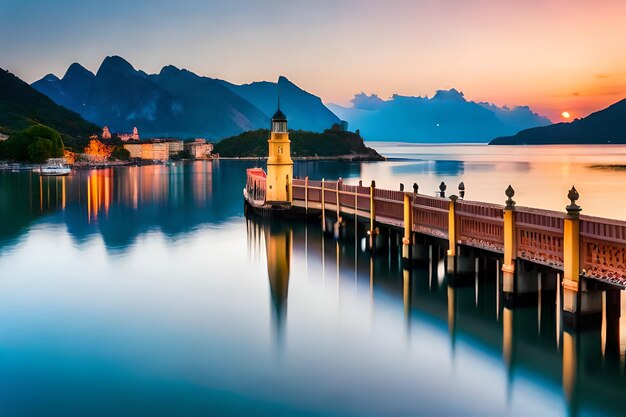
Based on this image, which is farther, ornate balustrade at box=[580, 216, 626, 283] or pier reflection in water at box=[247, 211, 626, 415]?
ornate balustrade at box=[580, 216, 626, 283]

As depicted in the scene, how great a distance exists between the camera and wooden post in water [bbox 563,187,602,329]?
16.5m

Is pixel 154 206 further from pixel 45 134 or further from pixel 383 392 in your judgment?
pixel 45 134

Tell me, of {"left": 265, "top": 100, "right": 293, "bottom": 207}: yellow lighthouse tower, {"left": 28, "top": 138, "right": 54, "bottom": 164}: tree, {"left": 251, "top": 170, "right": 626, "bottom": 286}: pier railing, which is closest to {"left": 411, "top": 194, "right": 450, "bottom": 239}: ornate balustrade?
{"left": 251, "top": 170, "right": 626, "bottom": 286}: pier railing

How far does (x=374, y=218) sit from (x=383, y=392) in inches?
639

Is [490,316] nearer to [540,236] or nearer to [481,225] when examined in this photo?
[481,225]

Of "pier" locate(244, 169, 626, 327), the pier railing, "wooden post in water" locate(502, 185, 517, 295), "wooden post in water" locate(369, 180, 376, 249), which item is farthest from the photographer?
"wooden post in water" locate(369, 180, 376, 249)

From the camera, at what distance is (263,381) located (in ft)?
50.5

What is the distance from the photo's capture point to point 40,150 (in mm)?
159500

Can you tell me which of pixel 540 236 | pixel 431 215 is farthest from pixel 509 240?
pixel 431 215

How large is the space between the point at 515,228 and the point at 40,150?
516 feet

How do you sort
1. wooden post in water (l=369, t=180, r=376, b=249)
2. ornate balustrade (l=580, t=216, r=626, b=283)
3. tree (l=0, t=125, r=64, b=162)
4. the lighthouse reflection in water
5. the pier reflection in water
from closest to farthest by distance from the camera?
1. the pier reflection in water
2. ornate balustrade (l=580, t=216, r=626, b=283)
3. the lighthouse reflection in water
4. wooden post in water (l=369, t=180, r=376, b=249)
5. tree (l=0, t=125, r=64, b=162)

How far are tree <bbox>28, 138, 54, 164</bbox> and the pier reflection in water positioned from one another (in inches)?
5600

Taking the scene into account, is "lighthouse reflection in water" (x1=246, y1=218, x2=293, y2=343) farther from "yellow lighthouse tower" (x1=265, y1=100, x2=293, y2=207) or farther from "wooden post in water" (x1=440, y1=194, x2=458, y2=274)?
"wooden post in water" (x1=440, y1=194, x2=458, y2=274)

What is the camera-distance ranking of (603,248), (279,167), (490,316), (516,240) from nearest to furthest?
(603,248) → (516,240) → (490,316) → (279,167)
